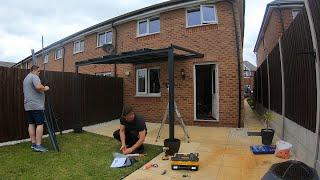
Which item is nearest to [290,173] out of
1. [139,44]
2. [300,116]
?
[300,116]

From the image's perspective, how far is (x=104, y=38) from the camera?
A: 16188 millimetres

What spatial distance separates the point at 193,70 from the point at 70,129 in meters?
5.00

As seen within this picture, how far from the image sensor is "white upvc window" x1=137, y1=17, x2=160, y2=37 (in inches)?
525

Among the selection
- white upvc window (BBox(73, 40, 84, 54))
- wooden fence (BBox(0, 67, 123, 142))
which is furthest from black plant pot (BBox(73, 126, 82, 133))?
white upvc window (BBox(73, 40, 84, 54))

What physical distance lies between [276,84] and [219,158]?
3.77 m

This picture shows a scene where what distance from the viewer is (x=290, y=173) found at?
8.68 feet

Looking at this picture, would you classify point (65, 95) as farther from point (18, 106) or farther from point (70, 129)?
point (18, 106)

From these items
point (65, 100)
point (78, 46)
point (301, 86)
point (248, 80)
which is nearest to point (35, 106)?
point (65, 100)

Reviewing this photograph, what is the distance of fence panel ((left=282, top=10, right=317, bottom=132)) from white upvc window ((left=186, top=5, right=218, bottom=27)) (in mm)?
4823

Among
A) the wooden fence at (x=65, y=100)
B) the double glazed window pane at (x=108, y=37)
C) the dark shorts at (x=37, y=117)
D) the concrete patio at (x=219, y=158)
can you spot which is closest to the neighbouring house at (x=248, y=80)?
the double glazed window pane at (x=108, y=37)

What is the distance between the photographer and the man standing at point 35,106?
6797 millimetres

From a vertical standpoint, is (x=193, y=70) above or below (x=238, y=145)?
above

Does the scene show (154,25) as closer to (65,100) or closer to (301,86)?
(65,100)

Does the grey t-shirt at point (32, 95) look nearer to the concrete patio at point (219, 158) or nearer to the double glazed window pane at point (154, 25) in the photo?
the concrete patio at point (219, 158)
